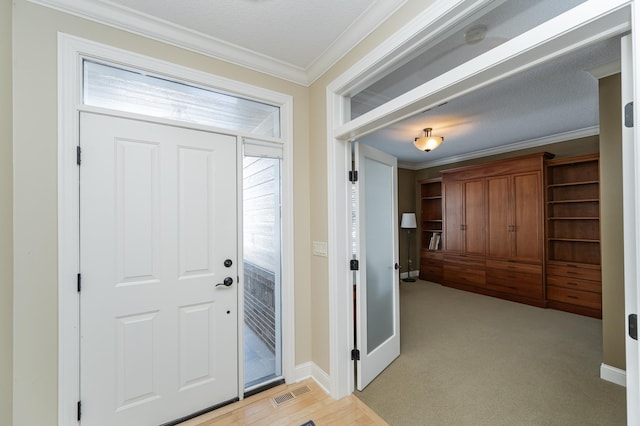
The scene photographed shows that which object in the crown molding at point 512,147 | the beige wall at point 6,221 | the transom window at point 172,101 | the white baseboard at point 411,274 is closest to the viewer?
the beige wall at point 6,221

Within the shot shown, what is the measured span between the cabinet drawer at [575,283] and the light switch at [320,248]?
13.2ft

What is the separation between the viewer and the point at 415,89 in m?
1.48

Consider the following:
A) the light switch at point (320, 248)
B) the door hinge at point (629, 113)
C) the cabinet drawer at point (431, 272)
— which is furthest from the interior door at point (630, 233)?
the cabinet drawer at point (431, 272)

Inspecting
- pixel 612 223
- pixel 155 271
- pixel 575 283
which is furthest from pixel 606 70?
pixel 155 271

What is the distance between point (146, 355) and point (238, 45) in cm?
225

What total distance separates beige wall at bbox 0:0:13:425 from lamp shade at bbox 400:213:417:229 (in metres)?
5.75

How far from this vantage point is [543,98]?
3.04 metres

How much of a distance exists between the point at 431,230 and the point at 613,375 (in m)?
4.16

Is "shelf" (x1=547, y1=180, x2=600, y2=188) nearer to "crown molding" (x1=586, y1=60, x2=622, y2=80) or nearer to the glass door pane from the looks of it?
"crown molding" (x1=586, y1=60, x2=622, y2=80)

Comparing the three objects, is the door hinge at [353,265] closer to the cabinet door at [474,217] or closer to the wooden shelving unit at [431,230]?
the cabinet door at [474,217]

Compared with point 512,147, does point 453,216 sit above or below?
below

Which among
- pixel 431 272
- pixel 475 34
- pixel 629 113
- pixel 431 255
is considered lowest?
pixel 431 272

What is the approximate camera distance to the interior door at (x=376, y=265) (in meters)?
2.20

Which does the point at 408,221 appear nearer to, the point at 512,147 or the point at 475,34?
the point at 512,147
